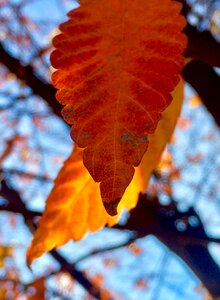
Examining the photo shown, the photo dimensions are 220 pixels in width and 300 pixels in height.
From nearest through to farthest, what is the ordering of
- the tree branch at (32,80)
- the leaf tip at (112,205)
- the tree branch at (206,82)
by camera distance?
the leaf tip at (112,205) < the tree branch at (206,82) < the tree branch at (32,80)

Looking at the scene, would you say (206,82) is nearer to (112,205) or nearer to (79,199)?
(79,199)

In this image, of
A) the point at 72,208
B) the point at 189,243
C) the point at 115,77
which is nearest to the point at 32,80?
the point at 189,243

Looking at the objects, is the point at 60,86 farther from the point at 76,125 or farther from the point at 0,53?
the point at 0,53

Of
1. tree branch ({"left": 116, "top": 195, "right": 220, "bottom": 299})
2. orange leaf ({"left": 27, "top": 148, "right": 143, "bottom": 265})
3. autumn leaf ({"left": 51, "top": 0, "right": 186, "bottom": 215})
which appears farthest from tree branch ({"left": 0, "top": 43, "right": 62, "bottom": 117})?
autumn leaf ({"left": 51, "top": 0, "right": 186, "bottom": 215})

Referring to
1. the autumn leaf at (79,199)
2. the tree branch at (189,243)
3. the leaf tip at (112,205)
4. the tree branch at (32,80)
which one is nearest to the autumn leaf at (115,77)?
the leaf tip at (112,205)

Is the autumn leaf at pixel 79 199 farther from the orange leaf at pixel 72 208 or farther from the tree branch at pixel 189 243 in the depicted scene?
the tree branch at pixel 189 243
